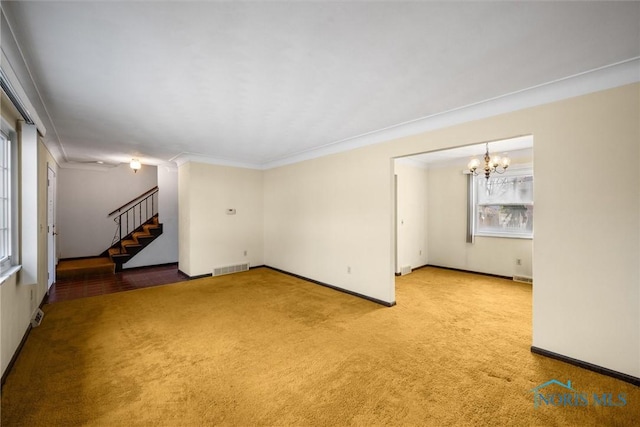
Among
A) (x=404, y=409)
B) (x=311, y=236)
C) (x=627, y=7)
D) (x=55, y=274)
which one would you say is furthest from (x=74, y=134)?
(x=627, y=7)

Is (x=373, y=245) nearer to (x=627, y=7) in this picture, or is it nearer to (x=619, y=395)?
(x=619, y=395)

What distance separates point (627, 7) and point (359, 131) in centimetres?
279

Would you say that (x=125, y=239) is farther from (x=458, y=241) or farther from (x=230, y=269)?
(x=458, y=241)

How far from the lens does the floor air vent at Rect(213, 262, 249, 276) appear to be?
611 centimetres

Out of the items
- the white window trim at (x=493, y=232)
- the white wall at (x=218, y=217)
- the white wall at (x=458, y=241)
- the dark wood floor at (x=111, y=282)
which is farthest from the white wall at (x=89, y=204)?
the white window trim at (x=493, y=232)

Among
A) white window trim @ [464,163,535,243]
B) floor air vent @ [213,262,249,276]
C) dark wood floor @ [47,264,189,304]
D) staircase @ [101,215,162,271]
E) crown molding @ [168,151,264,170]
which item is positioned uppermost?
crown molding @ [168,151,264,170]

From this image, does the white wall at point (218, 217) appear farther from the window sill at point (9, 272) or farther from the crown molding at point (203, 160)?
the window sill at point (9, 272)

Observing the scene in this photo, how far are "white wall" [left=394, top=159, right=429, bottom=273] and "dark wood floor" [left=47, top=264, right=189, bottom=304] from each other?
494 cm

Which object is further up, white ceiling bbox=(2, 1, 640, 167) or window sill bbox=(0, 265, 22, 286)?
white ceiling bbox=(2, 1, 640, 167)

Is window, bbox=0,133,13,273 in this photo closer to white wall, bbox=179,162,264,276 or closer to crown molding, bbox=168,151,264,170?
crown molding, bbox=168,151,264,170

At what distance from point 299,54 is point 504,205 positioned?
19.1 feet

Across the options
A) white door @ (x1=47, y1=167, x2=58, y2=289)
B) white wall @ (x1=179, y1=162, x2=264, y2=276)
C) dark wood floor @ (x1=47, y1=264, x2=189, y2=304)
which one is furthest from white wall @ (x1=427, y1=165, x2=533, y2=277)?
white door @ (x1=47, y1=167, x2=58, y2=289)

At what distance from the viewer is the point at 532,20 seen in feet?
5.59

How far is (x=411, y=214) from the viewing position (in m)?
6.48
